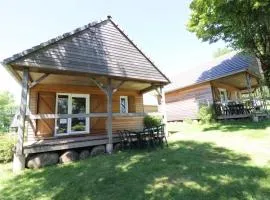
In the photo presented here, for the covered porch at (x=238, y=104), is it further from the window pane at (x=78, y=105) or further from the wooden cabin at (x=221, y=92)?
the window pane at (x=78, y=105)

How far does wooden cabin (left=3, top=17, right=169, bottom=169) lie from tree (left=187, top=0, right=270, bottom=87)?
4.58m

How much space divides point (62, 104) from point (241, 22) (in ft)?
34.3

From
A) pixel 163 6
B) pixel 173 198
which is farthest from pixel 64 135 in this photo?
pixel 163 6

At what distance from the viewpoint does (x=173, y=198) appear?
3.65 metres

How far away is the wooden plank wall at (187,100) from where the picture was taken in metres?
15.8

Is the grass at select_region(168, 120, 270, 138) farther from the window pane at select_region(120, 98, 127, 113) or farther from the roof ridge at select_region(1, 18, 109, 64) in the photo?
the roof ridge at select_region(1, 18, 109, 64)

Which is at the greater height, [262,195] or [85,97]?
[85,97]

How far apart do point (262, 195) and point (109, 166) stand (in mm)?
3969

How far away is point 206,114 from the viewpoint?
14.3 m

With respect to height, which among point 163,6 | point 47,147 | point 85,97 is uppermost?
point 163,6

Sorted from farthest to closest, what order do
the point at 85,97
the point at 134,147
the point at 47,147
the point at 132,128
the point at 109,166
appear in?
the point at 132,128, the point at 85,97, the point at 134,147, the point at 47,147, the point at 109,166

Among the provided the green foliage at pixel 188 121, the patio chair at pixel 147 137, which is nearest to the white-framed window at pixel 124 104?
the patio chair at pixel 147 137

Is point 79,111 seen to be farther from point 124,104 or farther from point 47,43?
point 47,43

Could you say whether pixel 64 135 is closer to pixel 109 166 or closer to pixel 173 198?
pixel 109 166
